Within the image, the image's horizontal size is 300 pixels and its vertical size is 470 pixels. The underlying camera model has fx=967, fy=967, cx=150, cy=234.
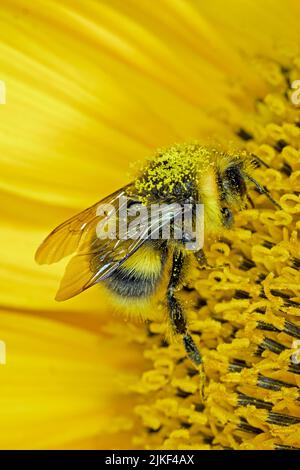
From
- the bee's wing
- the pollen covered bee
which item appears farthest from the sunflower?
the bee's wing

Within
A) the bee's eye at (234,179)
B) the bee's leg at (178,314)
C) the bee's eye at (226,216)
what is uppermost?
the bee's eye at (234,179)

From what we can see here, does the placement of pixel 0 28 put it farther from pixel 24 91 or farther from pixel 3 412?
pixel 3 412

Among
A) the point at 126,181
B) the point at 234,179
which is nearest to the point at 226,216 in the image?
the point at 234,179

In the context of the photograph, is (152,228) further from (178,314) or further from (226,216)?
(178,314)

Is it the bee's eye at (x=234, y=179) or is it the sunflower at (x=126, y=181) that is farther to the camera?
the sunflower at (x=126, y=181)

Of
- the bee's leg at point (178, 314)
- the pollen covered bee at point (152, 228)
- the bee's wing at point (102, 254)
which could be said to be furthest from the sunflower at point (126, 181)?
the bee's wing at point (102, 254)

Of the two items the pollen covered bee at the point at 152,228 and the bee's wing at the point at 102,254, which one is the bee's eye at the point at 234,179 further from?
the bee's wing at the point at 102,254
